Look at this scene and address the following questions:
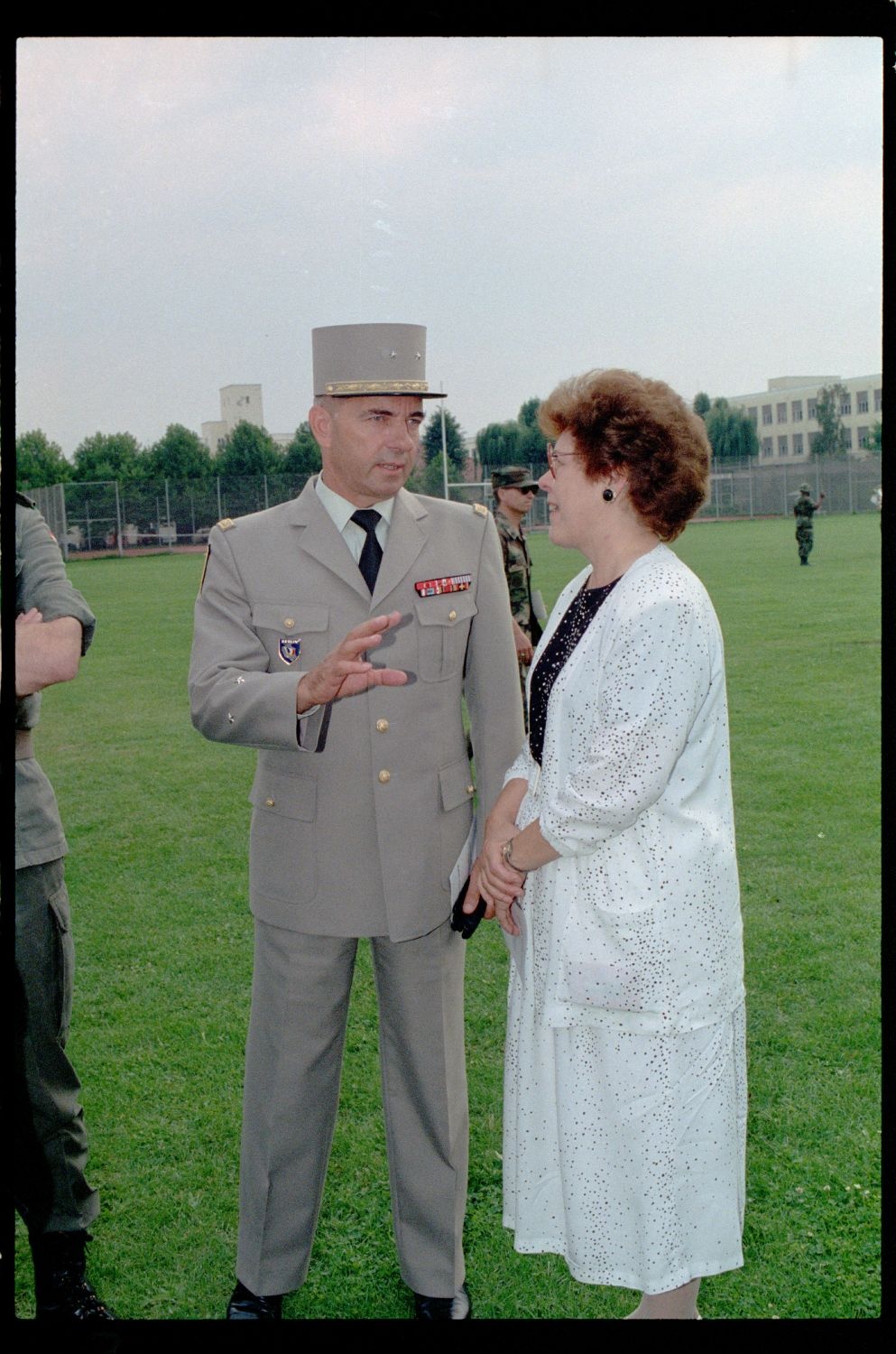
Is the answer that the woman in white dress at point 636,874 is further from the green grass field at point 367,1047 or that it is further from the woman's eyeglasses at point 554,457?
the green grass field at point 367,1047

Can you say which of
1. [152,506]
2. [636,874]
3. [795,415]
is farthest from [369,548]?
[795,415]

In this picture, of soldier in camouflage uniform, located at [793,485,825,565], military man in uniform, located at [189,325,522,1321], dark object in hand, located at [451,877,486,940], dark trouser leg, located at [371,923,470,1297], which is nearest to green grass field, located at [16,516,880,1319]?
dark trouser leg, located at [371,923,470,1297]

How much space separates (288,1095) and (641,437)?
1.56 meters

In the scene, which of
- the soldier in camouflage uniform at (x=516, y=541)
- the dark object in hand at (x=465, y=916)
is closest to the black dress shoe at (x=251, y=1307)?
the dark object in hand at (x=465, y=916)

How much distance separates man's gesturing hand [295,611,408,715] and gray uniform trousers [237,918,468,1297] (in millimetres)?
637

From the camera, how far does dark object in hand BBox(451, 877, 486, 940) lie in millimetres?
2799

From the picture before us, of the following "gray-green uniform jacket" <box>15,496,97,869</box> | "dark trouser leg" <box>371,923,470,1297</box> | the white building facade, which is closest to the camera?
"gray-green uniform jacket" <box>15,496,97,869</box>

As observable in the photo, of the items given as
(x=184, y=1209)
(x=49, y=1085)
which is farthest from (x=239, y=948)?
(x=49, y=1085)

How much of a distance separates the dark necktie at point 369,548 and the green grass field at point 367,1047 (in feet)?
5.48

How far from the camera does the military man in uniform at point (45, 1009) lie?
2783 millimetres

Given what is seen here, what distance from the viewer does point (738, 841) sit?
22.7 ft

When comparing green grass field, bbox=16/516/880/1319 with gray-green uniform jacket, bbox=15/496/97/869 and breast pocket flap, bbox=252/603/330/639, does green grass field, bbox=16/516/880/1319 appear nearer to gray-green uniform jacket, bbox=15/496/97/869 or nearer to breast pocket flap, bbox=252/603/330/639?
gray-green uniform jacket, bbox=15/496/97/869
